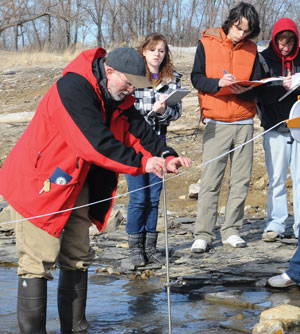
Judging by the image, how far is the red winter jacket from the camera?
3.64m

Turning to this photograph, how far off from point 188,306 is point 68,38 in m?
32.4

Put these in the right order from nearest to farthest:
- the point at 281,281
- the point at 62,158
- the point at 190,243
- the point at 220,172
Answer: the point at 62,158 < the point at 281,281 < the point at 220,172 < the point at 190,243

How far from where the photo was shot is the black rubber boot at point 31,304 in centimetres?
386

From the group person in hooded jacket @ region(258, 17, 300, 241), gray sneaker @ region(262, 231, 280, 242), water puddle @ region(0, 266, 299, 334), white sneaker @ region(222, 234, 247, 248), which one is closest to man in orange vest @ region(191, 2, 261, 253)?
white sneaker @ region(222, 234, 247, 248)

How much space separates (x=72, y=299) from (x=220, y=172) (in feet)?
8.33

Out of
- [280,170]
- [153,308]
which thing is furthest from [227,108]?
[153,308]

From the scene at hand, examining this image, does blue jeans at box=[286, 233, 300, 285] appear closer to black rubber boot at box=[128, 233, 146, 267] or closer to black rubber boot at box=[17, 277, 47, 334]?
black rubber boot at box=[128, 233, 146, 267]

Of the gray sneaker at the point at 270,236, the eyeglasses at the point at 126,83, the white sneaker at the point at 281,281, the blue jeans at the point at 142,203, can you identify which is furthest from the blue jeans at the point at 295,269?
the eyeglasses at the point at 126,83

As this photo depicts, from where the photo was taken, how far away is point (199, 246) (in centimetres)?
620

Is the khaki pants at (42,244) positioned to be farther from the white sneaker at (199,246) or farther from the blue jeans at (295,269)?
the white sneaker at (199,246)

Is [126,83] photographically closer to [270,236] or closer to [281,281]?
[281,281]

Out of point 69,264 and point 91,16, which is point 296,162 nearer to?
point 69,264

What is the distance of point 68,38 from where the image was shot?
35.8 m

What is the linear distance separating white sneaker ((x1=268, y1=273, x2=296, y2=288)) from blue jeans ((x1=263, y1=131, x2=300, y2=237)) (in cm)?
144
